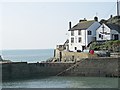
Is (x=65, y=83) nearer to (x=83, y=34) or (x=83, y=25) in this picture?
(x=83, y=34)

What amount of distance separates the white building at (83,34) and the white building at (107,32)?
103 cm

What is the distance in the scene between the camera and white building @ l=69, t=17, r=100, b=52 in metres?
50.3

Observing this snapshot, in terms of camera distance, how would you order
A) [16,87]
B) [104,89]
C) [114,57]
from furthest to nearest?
[114,57] < [16,87] < [104,89]

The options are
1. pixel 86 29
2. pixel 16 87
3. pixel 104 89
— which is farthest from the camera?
pixel 86 29

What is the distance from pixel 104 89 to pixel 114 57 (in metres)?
8.57

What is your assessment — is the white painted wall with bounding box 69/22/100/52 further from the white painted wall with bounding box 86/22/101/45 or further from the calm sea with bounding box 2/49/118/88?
the calm sea with bounding box 2/49/118/88

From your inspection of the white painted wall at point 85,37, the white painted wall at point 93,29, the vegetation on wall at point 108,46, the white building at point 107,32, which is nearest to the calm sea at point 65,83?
the vegetation on wall at point 108,46

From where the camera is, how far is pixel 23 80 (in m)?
37.0

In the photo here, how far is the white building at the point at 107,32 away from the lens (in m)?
49.3

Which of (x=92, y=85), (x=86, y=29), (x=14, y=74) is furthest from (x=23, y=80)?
(x=86, y=29)

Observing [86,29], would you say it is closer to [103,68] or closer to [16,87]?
[103,68]

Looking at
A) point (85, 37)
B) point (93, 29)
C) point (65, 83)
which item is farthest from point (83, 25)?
point (65, 83)

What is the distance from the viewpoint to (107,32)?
49.5 m

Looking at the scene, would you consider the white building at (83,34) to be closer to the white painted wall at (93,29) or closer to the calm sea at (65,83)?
the white painted wall at (93,29)
